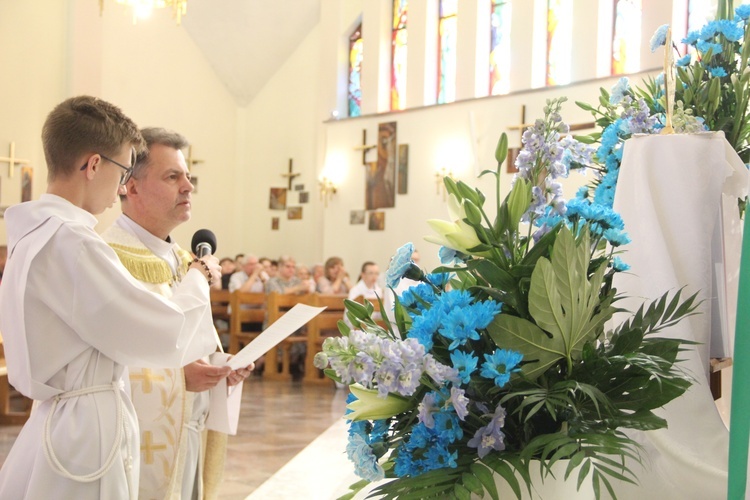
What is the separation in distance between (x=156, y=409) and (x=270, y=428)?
4.56m

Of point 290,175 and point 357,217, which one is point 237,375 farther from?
point 290,175

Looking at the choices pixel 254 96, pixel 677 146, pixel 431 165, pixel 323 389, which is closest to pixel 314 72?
pixel 254 96

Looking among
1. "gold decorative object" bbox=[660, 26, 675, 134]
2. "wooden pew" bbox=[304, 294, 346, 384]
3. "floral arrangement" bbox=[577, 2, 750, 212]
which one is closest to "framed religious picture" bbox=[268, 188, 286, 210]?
"wooden pew" bbox=[304, 294, 346, 384]

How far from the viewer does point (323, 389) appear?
9695 millimetres

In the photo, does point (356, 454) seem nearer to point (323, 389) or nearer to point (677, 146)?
point (677, 146)

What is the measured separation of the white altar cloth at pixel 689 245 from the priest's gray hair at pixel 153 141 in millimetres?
1374

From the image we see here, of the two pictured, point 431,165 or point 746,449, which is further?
point 431,165

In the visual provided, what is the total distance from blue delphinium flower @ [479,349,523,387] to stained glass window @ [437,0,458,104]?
12.7m

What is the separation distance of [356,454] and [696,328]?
1.15m

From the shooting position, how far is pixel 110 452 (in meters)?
2.05

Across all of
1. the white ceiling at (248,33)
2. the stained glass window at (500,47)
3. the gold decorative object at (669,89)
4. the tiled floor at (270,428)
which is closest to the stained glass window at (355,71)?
the white ceiling at (248,33)

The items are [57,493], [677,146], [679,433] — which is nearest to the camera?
[57,493]

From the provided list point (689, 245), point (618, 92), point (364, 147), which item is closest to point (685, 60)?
point (618, 92)

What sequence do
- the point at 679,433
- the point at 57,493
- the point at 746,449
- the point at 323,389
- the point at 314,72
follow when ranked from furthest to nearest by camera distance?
the point at 314,72 < the point at 323,389 < the point at 679,433 < the point at 57,493 < the point at 746,449
